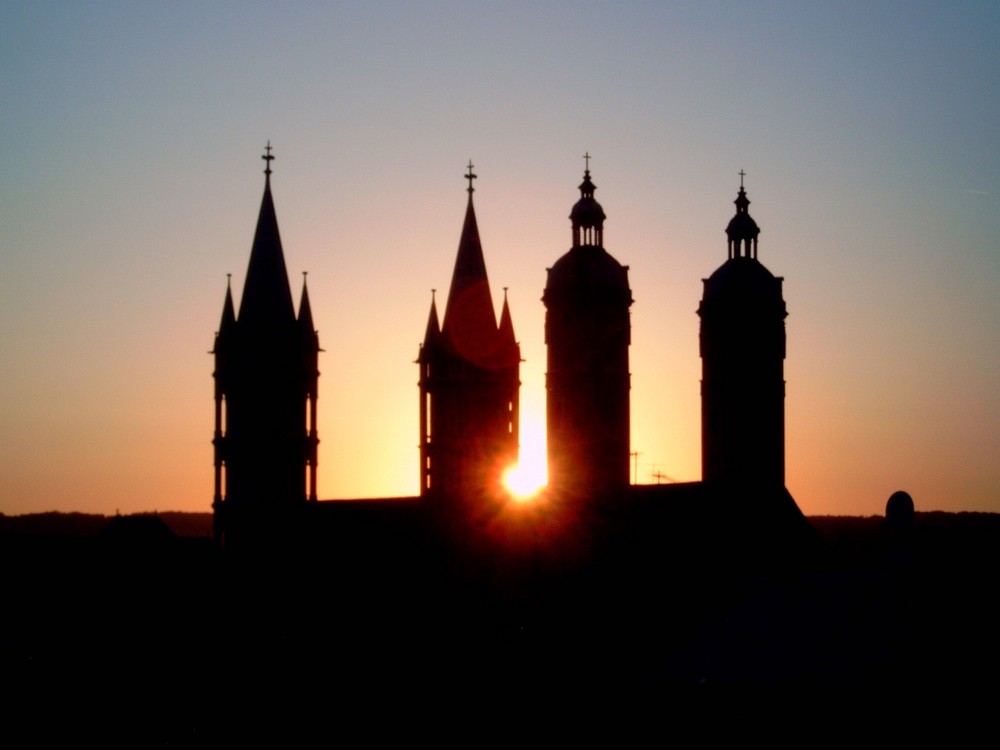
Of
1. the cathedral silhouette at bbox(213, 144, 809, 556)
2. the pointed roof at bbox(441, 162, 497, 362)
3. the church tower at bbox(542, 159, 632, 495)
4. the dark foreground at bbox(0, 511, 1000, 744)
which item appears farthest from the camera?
the pointed roof at bbox(441, 162, 497, 362)

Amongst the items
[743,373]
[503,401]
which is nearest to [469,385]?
[503,401]

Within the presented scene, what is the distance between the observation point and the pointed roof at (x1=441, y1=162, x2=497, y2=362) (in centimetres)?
7650

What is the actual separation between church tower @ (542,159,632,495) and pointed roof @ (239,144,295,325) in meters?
9.94

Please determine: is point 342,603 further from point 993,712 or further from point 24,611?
point 993,712

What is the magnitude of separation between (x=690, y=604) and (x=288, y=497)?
1837 centimetres

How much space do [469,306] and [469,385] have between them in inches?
119

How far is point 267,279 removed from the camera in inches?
2985

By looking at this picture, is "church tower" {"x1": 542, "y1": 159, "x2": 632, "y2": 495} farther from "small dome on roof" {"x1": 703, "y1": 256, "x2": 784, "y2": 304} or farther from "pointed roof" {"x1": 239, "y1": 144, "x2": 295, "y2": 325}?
"pointed roof" {"x1": 239, "y1": 144, "x2": 295, "y2": 325}

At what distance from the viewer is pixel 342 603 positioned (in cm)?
6819

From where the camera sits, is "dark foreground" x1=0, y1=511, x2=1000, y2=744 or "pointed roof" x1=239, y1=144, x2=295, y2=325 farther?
"pointed roof" x1=239, y1=144, x2=295, y2=325

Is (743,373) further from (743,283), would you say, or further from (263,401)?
(263,401)

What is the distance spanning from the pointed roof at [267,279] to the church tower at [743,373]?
1592 centimetres

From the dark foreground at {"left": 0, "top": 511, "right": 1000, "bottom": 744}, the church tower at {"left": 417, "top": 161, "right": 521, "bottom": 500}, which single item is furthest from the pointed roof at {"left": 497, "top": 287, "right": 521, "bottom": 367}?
the dark foreground at {"left": 0, "top": 511, "right": 1000, "bottom": 744}

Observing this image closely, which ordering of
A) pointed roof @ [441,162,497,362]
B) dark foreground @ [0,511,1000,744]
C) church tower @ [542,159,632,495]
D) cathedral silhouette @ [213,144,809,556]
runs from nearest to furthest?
dark foreground @ [0,511,1000,744] < cathedral silhouette @ [213,144,809,556] < church tower @ [542,159,632,495] < pointed roof @ [441,162,497,362]
